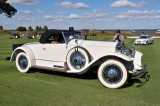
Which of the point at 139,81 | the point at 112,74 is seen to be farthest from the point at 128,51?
the point at 139,81

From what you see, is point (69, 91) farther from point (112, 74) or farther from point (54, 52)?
point (54, 52)

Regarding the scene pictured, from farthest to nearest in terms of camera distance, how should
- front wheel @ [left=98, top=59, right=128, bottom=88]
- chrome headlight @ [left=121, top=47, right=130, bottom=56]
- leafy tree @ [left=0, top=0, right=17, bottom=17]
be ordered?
leafy tree @ [left=0, top=0, right=17, bottom=17] → chrome headlight @ [left=121, top=47, right=130, bottom=56] → front wheel @ [left=98, top=59, right=128, bottom=88]

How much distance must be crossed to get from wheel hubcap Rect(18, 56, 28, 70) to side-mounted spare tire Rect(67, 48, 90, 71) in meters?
2.18

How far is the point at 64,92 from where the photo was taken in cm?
793

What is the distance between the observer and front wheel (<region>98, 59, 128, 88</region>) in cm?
836

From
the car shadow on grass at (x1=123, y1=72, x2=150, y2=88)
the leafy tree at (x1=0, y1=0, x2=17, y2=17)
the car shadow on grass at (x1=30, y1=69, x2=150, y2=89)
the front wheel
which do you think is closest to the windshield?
the car shadow on grass at (x1=30, y1=69, x2=150, y2=89)

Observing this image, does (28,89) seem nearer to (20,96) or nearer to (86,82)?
(20,96)

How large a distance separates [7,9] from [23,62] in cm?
3583

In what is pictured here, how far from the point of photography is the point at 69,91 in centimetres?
806

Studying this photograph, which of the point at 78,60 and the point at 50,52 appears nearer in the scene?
the point at 78,60

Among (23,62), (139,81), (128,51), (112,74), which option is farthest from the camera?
(23,62)

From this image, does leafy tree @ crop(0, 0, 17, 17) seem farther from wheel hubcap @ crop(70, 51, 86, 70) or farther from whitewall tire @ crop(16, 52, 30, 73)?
wheel hubcap @ crop(70, 51, 86, 70)

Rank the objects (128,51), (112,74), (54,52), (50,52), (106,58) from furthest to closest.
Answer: (50,52) < (54,52) < (128,51) < (106,58) < (112,74)

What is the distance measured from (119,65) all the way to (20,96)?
2891 mm
